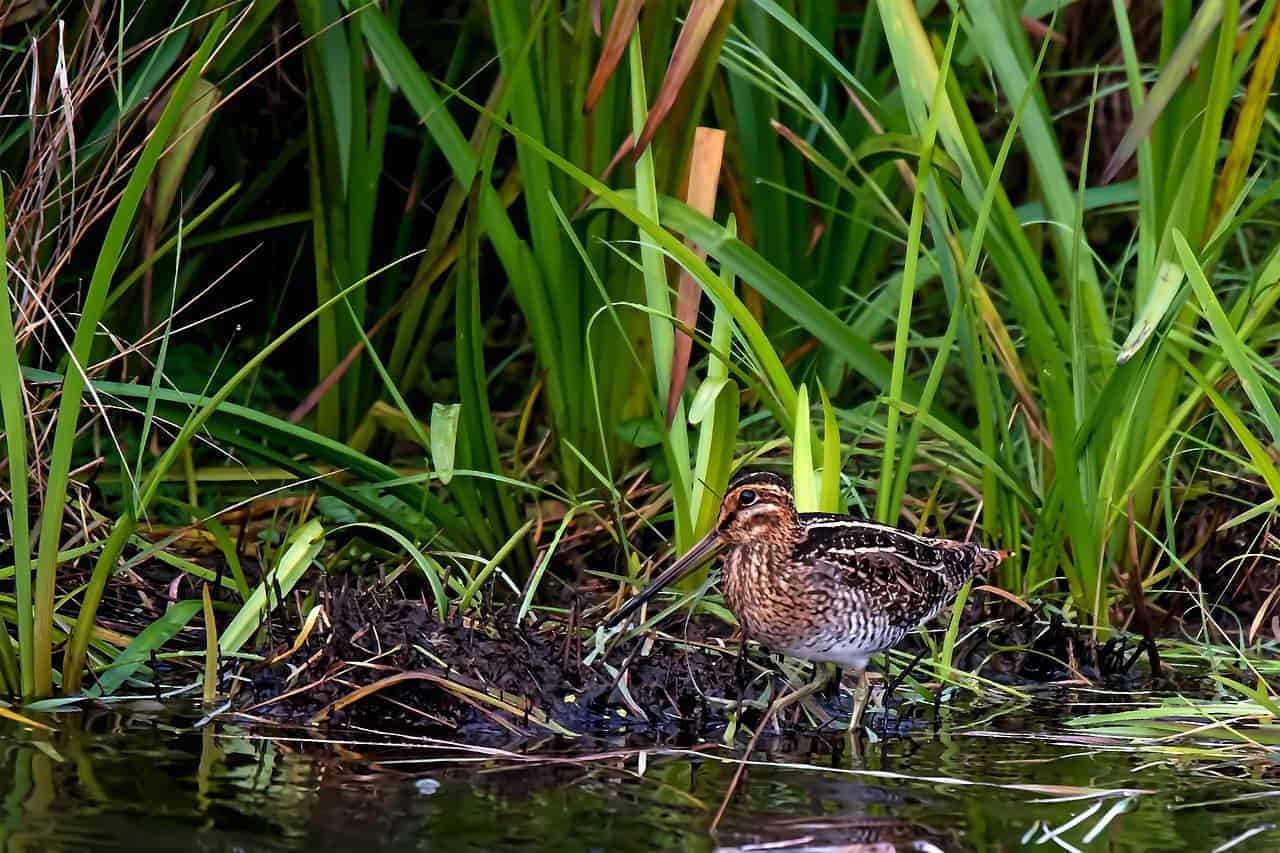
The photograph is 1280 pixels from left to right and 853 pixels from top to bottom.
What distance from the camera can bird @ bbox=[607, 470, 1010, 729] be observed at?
3.97 meters

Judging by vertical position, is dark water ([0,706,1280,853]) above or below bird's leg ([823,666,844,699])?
above

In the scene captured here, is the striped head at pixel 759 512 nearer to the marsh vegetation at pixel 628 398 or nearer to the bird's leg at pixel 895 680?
the marsh vegetation at pixel 628 398

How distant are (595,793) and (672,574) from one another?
2.95 ft

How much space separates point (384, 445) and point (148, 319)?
29.2 inches

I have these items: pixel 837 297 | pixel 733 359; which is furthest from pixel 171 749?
pixel 837 297

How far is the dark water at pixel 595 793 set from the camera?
308 cm

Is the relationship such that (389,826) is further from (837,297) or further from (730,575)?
(837,297)

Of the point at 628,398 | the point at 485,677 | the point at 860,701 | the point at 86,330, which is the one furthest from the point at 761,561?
the point at 86,330

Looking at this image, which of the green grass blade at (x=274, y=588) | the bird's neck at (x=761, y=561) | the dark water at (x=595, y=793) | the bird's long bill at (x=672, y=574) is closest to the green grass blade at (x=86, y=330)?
the dark water at (x=595, y=793)

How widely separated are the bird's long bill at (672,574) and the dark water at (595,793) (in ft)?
1.46

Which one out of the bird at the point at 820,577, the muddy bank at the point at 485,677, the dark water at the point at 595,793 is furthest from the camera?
the bird at the point at 820,577

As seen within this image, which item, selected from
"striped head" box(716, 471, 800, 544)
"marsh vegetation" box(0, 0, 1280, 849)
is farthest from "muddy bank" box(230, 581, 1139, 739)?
"striped head" box(716, 471, 800, 544)

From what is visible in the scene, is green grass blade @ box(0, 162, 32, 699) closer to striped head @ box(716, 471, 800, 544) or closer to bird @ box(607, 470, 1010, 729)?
bird @ box(607, 470, 1010, 729)

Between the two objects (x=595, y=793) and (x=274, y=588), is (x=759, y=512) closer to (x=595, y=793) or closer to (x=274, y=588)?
(x=595, y=793)
